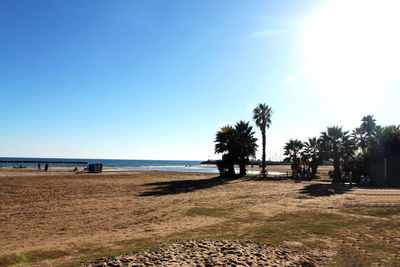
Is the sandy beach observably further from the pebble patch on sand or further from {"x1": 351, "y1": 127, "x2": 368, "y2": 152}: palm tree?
{"x1": 351, "y1": 127, "x2": 368, "y2": 152}: palm tree

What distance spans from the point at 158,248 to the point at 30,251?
Result: 345 cm

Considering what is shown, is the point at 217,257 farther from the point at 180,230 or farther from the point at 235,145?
the point at 235,145

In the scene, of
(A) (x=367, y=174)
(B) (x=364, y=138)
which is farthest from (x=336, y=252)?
(B) (x=364, y=138)

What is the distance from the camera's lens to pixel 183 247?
22.6 ft

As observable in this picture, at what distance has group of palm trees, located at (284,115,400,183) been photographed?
27016mm

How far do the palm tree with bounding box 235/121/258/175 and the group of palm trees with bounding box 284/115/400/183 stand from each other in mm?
7597

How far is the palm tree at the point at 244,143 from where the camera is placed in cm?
4016

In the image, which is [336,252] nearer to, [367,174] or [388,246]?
[388,246]

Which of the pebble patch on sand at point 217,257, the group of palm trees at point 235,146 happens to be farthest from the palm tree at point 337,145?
the pebble patch on sand at point 217,257

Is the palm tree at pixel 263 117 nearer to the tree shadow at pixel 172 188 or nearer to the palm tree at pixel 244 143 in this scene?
the palm tree at pixel 244 143

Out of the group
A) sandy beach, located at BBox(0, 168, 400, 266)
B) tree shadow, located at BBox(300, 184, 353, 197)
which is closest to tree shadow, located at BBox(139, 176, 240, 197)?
Answer: sandy beach, located at BBox(0, 168, 400, 266)

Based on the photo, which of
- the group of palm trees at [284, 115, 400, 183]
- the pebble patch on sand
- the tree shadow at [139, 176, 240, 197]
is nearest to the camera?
the pebble patch on sand

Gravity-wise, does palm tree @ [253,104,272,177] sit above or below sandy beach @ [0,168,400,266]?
above

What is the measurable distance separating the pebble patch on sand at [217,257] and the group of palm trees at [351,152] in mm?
26187
